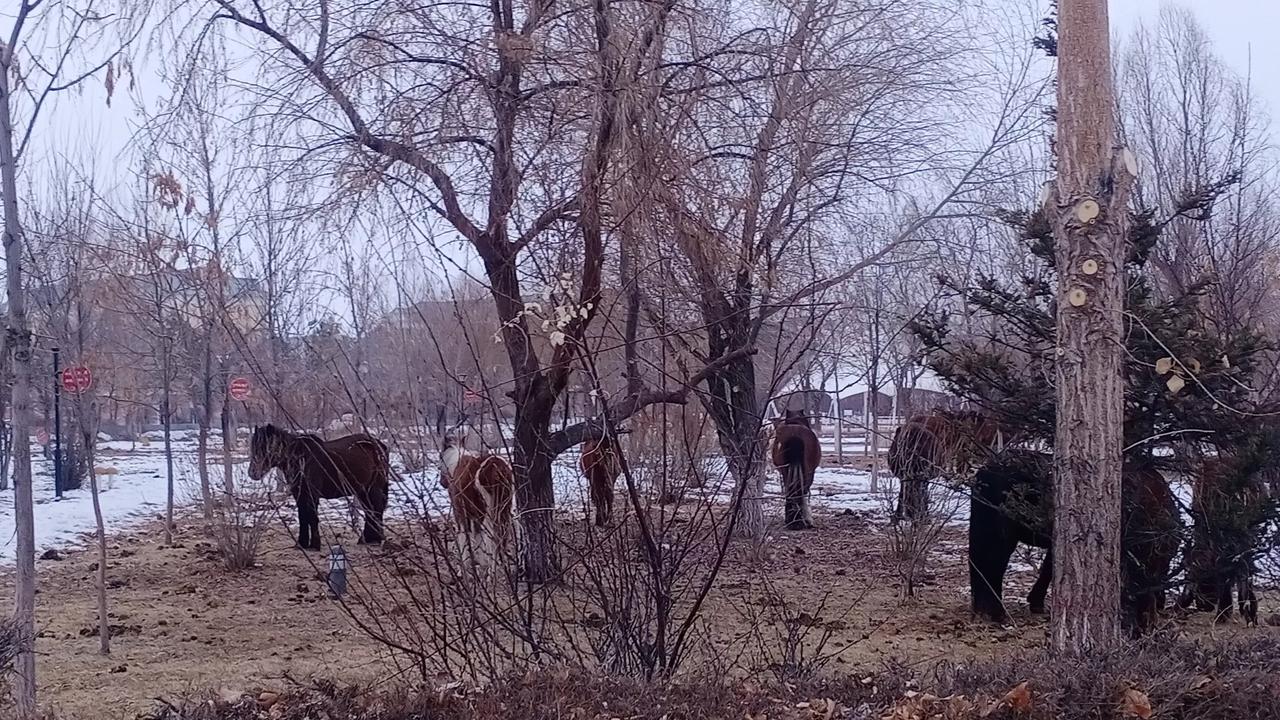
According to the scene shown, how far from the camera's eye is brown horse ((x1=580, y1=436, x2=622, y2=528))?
6074 millimetres

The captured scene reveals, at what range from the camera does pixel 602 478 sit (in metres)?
6.80

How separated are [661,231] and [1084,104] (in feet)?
9.39

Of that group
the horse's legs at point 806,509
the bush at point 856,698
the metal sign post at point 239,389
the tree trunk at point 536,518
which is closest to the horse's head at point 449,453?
the tree trunk at point 536,518

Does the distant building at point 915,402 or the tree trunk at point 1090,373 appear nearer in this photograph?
the tree trunk at point 1090,373

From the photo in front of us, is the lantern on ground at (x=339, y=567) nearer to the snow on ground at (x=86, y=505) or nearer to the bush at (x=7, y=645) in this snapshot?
the bush at (x=7, y=645)

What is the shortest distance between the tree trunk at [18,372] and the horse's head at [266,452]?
6737 millimetres

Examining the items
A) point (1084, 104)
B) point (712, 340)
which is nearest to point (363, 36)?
point (712, 340)

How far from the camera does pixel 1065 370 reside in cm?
645

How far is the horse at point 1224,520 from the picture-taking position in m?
7.68

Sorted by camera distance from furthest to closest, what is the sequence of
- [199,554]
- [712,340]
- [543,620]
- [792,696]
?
[199,554], [712,340], [543,620], [792,696]

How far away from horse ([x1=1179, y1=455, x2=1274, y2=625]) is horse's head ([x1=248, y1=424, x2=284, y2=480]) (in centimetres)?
945

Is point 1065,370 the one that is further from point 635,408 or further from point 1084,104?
point 635,408

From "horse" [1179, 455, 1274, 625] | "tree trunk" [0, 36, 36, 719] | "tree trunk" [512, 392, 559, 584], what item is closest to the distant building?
"tree trunk" [512, 392, 559, 584]

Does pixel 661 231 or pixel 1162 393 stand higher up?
pixel 661 231
